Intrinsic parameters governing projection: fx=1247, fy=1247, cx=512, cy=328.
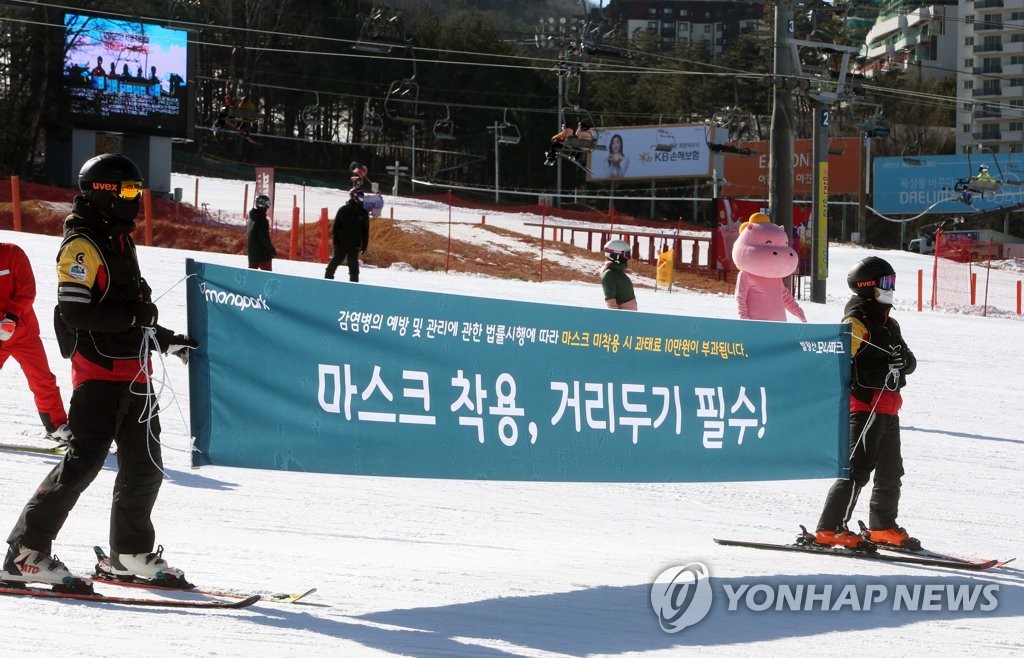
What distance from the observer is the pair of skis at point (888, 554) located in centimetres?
700

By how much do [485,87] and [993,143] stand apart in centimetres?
4048

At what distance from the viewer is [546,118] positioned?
75.4 meters

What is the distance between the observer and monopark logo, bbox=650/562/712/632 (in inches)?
219

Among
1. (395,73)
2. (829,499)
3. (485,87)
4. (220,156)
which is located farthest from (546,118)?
(829,499)

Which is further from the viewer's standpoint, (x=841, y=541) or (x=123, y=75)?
(x=123, y=75)

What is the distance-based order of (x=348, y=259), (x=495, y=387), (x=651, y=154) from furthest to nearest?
(x=651, y=154)
(x=348, y=259)
(x=495, y=387)

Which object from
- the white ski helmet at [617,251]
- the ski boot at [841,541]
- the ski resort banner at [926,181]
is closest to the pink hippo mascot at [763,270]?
the white ski helmet at [617,251]

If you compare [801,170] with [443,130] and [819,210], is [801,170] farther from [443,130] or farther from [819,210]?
[819,210]

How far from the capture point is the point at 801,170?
61531mm

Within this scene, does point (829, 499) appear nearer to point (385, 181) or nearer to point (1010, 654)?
point (1010, 654)

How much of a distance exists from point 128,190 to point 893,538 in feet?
15.2

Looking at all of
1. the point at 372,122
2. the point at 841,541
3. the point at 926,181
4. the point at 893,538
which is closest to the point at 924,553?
the point at 893,538

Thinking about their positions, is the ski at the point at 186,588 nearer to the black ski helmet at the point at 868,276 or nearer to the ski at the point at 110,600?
the ski at the point at 110,600

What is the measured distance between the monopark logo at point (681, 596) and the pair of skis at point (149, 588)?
5.35 ft
